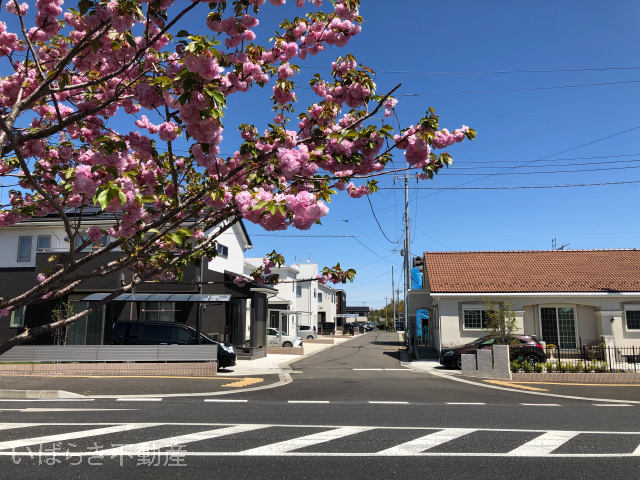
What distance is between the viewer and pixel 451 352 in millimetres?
20531

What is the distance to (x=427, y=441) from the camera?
7.32m

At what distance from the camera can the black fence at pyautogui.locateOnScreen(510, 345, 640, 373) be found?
1720 centimetres

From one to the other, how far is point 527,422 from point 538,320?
58.6 feet

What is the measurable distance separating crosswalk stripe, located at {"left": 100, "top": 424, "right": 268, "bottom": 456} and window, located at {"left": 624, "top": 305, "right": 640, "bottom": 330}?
23126 mm

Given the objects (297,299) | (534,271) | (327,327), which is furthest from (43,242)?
(327,327)

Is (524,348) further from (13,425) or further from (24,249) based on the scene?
(24,249)

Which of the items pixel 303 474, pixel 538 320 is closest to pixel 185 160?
pixel 303 474

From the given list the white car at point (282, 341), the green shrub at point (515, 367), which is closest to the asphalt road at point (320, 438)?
the green shrub at point (515, 367)

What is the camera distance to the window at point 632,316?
2394 centimetres

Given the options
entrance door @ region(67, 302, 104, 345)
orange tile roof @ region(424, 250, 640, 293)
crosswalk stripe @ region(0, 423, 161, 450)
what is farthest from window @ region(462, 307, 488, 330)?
crosswalk stripe @ region(0, 423, 161, 450)

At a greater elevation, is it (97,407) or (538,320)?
(538,320)

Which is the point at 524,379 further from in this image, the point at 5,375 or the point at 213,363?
the point at 5,375

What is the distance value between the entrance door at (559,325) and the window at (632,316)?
248 cm

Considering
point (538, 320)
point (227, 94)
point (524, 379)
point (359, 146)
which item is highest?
point (227, 94)
